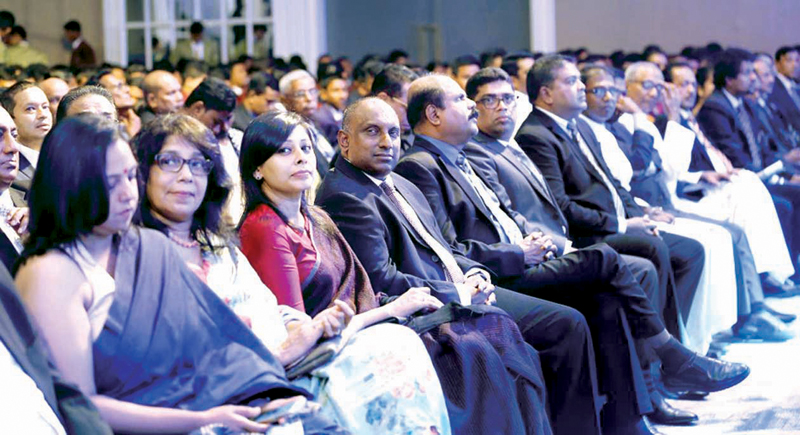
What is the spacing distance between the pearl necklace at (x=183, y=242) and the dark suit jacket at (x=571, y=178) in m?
2.16

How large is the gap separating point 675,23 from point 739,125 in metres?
5.47

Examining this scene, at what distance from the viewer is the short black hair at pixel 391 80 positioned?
458 cm

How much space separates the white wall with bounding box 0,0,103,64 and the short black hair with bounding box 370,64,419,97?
7.63 metres

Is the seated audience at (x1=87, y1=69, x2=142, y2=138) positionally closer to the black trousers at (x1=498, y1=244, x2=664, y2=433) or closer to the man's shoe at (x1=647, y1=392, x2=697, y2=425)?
the black trousers at (x1=498, y1=244, x2=664, y2=433)

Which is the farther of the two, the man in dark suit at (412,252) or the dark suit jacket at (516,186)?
the dark suit jacket at (516,186)

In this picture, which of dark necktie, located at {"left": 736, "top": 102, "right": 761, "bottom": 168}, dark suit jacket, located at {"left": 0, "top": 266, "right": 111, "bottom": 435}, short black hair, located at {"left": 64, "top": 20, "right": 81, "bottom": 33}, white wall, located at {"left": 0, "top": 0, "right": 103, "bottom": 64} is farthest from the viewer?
white wall, located at {"left": 0, "top": 0, "right": 103, "bottom": 64}

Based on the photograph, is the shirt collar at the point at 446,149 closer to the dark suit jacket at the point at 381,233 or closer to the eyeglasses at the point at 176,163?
the dark suit jacket at the point at 381,233

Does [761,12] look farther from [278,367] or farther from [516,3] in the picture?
[278,367]

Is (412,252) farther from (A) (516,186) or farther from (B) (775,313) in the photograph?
(B) (775,313)

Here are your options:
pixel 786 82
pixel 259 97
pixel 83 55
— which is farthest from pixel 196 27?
pixel 259 97

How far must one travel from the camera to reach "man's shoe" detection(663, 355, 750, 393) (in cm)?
377

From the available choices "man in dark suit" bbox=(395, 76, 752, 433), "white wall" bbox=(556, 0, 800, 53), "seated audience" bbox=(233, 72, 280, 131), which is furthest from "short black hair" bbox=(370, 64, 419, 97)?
"white wall" bbox=(556, 0, 800, 53)

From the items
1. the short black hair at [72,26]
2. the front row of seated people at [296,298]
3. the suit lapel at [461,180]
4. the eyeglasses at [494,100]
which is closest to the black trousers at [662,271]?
the front row of seated people at [296,298]

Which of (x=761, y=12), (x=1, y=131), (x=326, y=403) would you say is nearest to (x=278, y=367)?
A: (x=326, y=403)
